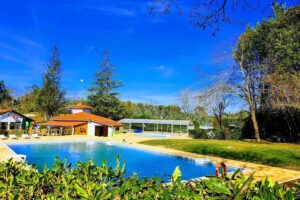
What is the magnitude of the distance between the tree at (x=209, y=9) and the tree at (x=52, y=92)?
1611 inches

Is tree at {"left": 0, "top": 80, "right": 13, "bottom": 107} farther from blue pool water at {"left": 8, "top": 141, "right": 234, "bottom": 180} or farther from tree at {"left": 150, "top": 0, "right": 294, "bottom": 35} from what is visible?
tree at {"left": 150, "top": 0, "right": 294, "bottom": 35}

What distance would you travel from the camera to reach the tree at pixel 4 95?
4626cm

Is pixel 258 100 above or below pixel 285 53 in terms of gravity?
below

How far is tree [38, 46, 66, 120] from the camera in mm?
41672

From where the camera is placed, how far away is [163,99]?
62375 mm

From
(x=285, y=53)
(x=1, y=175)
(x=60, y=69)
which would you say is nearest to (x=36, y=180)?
(x=1, y=175)

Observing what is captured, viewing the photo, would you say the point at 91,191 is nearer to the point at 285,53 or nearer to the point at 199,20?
the point at 199,20

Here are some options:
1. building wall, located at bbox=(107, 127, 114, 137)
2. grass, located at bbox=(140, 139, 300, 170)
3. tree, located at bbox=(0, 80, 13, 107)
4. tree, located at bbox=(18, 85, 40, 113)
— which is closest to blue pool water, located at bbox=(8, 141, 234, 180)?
grass, located at bbox=(140, 139, 300, 170)

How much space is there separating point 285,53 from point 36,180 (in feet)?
87.2

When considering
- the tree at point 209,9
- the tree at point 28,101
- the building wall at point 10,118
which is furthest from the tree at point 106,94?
the tree at point 209,9

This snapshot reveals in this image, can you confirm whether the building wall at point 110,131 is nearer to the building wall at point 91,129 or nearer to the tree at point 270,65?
the building wall at point 91,129

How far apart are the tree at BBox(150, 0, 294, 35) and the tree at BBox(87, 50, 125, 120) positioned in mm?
42702

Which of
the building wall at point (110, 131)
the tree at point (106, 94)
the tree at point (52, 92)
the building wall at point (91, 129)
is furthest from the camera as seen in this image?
the tree at point (106, 94)

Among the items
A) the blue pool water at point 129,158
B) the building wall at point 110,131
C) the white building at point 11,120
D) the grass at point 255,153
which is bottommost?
the blue pool water at point 129,158
